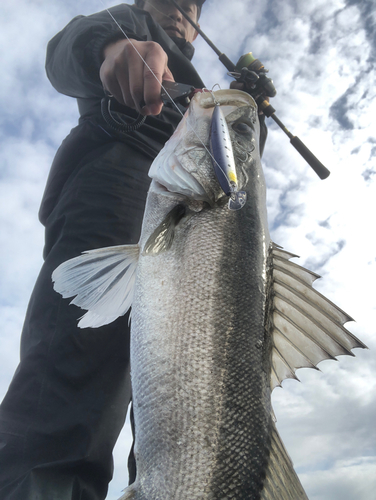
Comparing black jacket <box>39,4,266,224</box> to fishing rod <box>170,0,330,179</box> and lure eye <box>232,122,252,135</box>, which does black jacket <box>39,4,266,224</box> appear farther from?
fishing rod <box>170,0,330,179</box>

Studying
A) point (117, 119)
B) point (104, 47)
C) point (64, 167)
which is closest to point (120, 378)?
point (64, 167)

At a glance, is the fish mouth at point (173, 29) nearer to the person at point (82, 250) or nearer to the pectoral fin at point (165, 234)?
the person at point (82, 250)

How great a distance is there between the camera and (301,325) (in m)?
1.56

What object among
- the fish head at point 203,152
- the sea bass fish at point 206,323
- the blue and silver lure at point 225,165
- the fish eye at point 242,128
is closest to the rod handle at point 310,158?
the fish head at point 203,152

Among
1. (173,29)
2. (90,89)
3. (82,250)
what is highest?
(173,29)

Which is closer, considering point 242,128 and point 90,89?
point 242,128

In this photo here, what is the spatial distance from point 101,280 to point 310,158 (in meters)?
2.40

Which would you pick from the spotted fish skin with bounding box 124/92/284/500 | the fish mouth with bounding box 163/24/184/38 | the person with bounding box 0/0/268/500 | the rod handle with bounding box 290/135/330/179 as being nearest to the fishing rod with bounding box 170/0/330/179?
the rod handle with bounding box 290/135/330/179

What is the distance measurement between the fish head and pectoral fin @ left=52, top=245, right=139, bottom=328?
37cm

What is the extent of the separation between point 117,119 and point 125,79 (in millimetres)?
413

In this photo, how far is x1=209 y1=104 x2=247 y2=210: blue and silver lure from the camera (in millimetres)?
1523

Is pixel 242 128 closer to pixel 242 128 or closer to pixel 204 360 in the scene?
pixel 242 128

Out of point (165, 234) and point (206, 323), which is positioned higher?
point (165, 234)

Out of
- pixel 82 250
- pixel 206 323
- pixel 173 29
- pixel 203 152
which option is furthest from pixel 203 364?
pixel 173 29
